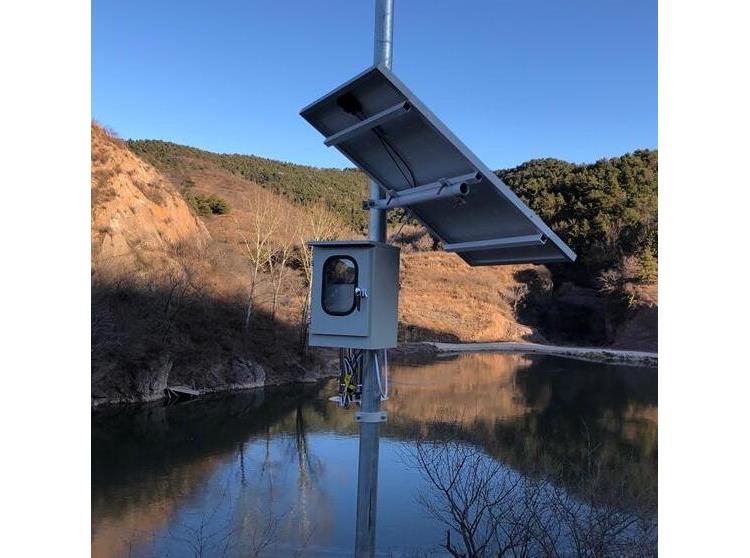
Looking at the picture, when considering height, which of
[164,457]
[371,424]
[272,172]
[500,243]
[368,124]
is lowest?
[164,457]

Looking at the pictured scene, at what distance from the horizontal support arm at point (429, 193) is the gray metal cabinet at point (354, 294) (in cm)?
16

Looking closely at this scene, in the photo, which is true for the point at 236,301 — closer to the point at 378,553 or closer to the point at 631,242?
the point at 378,553

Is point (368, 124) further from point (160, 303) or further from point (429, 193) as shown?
point (160, 303)

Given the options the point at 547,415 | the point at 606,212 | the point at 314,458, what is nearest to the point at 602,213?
the point at 606,212

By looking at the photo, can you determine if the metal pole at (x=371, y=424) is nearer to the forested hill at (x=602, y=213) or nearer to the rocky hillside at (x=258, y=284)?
the rocky hillside at (x=258, y=284)

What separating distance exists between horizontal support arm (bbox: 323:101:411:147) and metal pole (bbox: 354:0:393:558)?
0.24 meters

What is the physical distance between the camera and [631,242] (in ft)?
92.0

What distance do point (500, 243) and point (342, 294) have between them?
0.73 meters

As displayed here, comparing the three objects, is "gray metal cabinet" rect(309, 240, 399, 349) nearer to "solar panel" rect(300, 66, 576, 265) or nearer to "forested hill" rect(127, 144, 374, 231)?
"solar panel" rect(300, 66, 576, 265)

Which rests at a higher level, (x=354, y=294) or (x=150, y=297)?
(x=354, y=294)

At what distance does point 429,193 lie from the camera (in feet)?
6.68

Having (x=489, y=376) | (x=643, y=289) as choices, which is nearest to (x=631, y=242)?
(x=643, y=289)

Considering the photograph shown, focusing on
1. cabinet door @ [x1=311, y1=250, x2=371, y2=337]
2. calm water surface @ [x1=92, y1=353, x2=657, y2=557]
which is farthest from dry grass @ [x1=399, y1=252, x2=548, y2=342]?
cabinet door @ [x1=311, y1=250, x2=371, y2=337]
